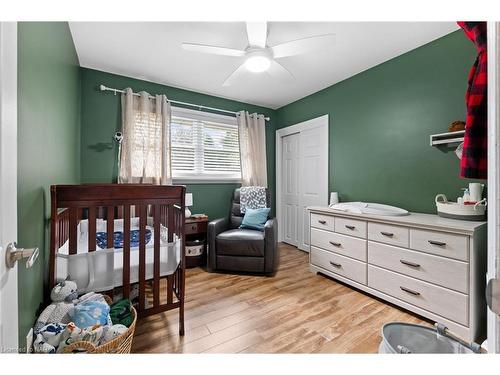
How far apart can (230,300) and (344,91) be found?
2835mm

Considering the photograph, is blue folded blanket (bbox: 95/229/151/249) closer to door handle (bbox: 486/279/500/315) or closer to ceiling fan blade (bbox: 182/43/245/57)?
ceiling fan blade (bbox: 182/43/245/57)

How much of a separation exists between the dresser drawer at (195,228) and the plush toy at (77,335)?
1809 mm

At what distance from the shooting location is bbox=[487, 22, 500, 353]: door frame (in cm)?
43

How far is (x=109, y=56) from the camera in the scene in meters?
2.37

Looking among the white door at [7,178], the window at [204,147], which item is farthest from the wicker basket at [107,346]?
the window at [204,147]

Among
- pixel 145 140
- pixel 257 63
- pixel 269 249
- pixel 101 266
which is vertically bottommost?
pixel 269 249

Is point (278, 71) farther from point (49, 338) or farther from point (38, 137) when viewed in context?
point (49, 338)

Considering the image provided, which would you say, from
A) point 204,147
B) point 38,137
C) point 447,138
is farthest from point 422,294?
point 204,147

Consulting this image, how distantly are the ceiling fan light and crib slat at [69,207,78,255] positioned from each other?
176 cm

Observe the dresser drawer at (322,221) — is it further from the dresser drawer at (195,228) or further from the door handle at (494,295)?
the door handle at (494,295)

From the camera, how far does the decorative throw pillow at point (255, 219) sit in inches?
114

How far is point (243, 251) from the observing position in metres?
2.54

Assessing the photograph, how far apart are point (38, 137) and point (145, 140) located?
5.60 ft
